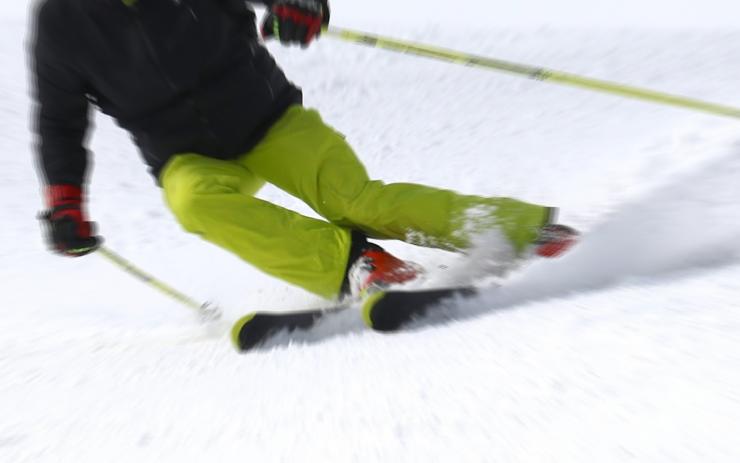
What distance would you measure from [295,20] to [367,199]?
0.59 m

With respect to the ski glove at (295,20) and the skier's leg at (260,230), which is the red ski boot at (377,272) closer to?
the skier's leg at (260,230)

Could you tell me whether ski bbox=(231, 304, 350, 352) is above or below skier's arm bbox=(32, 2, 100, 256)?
below

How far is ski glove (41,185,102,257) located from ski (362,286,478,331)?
114 centimetres

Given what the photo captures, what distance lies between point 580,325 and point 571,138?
3.31 meters

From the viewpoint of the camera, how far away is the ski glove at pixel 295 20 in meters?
1.97

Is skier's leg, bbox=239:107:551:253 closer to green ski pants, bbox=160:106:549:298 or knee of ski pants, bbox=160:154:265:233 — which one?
green ski pants, bbox=160:106:549:298

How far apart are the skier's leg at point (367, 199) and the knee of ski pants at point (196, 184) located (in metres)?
0.17

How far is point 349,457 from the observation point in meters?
0.79

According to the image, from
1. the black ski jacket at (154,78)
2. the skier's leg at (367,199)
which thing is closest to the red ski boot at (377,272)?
the skier's leg at (367,199)

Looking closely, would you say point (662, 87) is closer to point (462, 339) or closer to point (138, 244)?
point (138, 244)

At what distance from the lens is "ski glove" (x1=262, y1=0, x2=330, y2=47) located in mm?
1967

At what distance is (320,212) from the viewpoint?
219 centimetres

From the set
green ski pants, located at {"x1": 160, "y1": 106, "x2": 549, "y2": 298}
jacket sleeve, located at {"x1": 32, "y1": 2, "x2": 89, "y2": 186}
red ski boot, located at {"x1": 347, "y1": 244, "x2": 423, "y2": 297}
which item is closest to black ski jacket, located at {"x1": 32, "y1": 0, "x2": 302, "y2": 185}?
jacket sleeve, located at {"x1": 32, "y1": 2, "x2": 89, "y2": 186}

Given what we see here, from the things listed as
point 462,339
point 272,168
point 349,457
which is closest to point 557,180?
point 272,168
